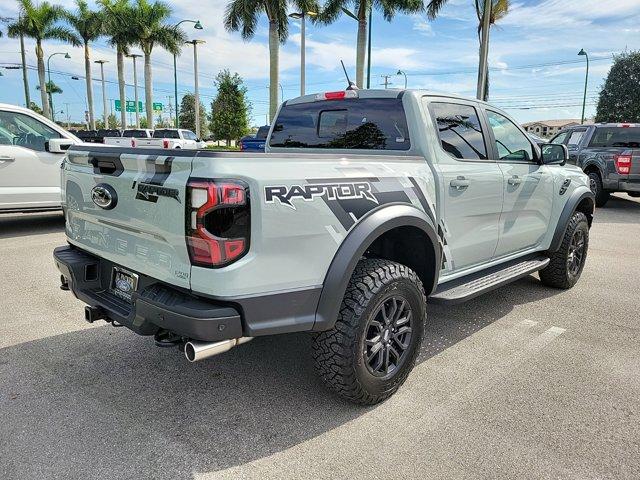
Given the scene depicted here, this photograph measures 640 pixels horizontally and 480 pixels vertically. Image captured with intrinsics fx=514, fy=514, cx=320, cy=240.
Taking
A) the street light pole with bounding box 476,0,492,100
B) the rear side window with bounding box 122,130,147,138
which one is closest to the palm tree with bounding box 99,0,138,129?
the rear side window with bounding box 122,130,147,138

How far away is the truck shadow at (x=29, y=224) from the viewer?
805 cm

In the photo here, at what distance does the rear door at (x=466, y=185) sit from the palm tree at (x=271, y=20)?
2091 centimetres

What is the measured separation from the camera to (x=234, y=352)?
147 inches

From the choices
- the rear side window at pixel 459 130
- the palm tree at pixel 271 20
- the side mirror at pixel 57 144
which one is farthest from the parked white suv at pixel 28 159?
the palm tree at pixel 271 20

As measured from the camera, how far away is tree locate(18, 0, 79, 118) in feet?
120

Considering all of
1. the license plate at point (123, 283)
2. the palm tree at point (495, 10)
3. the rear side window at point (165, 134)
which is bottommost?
the license plate at point (123, 283)

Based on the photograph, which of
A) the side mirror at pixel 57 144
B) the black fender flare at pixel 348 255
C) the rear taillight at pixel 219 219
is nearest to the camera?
the rear taillight at pixel 219 219

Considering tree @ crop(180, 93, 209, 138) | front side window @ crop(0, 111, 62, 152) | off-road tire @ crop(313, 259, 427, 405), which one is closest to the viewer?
off-road tire @ crop(313, 259, 427, 405)

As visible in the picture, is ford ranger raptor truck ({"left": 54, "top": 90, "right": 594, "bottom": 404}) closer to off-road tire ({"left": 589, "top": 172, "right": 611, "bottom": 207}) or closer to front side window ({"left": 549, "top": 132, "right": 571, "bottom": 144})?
off-road tire ({"left": 589, "top": 172, "right": 611, "bottom": 207})

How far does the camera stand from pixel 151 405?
3.00 m

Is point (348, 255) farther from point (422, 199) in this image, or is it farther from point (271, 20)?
point (271, 20)

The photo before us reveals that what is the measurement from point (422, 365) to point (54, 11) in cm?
4283

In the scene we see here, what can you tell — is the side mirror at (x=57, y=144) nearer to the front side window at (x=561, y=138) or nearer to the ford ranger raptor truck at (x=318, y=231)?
the ford ranger raptor truck at (x=318, y=231)

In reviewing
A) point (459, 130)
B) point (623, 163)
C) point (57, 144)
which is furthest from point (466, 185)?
point (623, 163)
